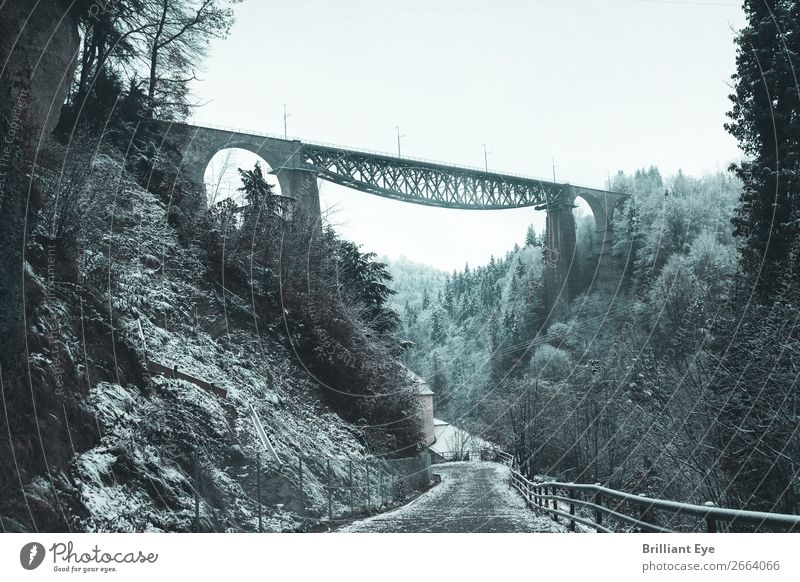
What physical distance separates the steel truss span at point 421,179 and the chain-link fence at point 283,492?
6.13 m

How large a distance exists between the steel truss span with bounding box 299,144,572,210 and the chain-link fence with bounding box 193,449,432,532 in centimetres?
613

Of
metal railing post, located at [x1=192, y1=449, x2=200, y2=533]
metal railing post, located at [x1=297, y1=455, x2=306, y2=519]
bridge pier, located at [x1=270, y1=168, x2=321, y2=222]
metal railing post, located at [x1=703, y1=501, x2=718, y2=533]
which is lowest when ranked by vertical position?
metal railing post, located at [x1=297, y1=455, x2=306, y2=519]

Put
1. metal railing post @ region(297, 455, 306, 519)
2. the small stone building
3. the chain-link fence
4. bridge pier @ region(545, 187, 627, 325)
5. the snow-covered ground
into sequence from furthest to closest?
bridge pier @ region(545, 187, 627, 325)
the small stone building
metal railing post @ region(297, 455, 306, 519)
the chain-link fence
the snow-covered ground

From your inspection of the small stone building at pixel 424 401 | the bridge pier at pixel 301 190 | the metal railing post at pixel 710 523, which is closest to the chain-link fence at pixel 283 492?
the small stone building at pixel 424 401

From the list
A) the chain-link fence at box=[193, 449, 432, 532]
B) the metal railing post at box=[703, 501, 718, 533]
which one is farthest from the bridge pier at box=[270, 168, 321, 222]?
the metal railing post at box=[703, 501, 718, 533]

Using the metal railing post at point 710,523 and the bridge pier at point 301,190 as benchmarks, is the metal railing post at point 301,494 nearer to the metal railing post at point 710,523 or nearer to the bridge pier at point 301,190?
the bridge pier at point 301,190

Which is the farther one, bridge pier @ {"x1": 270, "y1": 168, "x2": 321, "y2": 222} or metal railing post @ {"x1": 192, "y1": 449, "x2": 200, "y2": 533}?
bridge pier @ {"x1": 270, "y1": 168, "x2": 321, "y2": 222}

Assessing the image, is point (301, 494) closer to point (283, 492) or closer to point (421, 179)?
point (283, 492)

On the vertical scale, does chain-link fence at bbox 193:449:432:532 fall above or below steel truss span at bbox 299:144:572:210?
below

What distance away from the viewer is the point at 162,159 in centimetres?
1827

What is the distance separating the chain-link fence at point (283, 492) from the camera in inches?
328

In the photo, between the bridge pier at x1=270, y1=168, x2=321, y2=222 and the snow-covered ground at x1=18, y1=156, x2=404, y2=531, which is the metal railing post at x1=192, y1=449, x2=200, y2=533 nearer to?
the snow-covered ground at x1=18, y1=156, x2=404, y2=531

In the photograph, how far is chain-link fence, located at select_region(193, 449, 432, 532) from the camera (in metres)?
8.34
